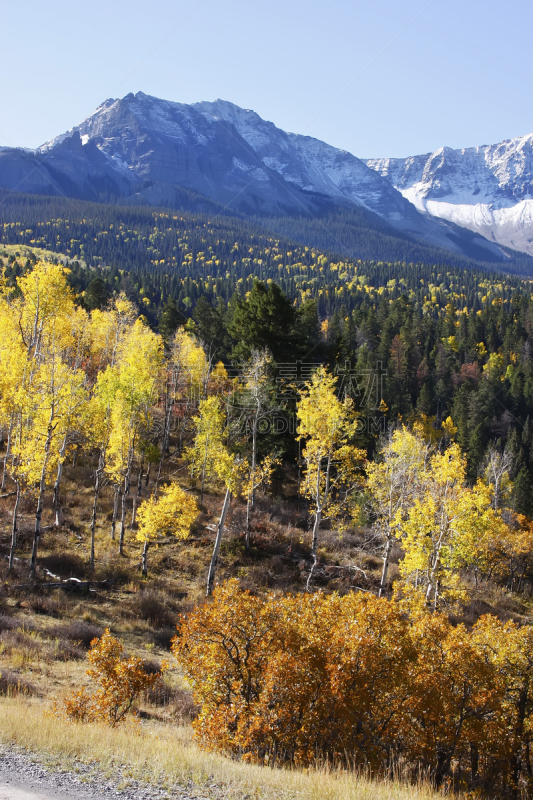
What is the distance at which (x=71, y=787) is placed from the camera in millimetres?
8773

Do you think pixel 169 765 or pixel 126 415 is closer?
pixel 169 765

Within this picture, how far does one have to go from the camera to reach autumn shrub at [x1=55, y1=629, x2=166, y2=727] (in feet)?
40.6

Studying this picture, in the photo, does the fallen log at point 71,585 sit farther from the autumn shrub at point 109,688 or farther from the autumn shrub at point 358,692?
the autumn shrub at point 358,692

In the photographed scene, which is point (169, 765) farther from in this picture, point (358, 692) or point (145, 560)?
point (145, 560)

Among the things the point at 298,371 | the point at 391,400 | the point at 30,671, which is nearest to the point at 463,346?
the point at 391,400

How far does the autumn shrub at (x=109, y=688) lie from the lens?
1237 centimetres

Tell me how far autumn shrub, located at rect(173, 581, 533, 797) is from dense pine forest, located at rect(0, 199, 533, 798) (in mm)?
54

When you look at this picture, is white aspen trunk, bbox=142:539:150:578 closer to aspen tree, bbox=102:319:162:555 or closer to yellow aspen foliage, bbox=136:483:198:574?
yellow aspen foliage, bbox=136:483:198:574

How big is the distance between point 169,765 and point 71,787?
1.89 meters

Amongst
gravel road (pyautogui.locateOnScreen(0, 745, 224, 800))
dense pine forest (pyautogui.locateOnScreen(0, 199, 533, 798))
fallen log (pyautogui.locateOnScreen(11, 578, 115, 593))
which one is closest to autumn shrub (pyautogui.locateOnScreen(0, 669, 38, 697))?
dense pine forest (pyautogui.locateOnScreen(0, 199, 533, 798))

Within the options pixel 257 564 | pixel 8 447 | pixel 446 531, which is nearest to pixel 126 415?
pixel 8 447

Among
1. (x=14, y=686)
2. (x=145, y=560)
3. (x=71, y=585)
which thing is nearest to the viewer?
(x=14, y=686)

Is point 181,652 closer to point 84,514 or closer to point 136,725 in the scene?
point 136,725

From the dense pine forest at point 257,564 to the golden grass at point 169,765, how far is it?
92 cm
